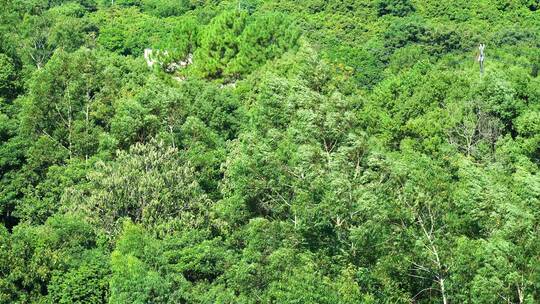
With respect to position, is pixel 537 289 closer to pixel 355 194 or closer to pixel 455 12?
pixel 355 194

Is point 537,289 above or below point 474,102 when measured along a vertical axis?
above

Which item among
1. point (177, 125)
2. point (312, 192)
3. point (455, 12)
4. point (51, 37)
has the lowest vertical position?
point (455, 12)

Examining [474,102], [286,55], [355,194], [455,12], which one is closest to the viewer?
[355,194]

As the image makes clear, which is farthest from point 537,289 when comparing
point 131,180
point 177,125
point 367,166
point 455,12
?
point 455,12

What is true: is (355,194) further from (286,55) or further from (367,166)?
(286,55)

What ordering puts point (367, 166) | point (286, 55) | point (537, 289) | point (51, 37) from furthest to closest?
point (51, 37) → point (286, 55) → point (367, 166) → point (537, 289)

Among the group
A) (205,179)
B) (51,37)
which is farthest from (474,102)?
(51,37)

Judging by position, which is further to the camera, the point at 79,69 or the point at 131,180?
the point at 79,69
